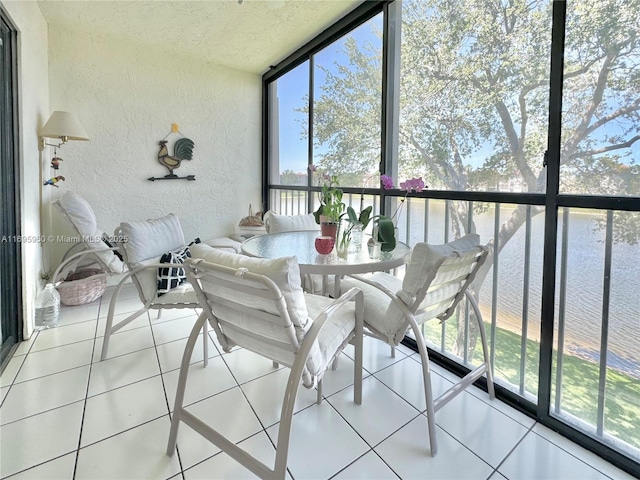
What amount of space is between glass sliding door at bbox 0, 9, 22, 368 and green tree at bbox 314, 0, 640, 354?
97.0 inches

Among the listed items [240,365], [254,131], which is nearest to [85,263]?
[240,365]

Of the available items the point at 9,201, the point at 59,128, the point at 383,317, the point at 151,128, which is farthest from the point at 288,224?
the point at 151,128

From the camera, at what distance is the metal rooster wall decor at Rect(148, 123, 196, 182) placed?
3.71m

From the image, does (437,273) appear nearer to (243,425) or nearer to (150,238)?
(243,425)

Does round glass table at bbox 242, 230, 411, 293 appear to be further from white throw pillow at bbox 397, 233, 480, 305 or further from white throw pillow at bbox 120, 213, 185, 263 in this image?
white throw pillow at bbox 120, 213, 185, 263

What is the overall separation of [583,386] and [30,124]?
12.7ft

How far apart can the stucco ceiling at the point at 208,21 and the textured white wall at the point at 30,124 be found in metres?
0.37

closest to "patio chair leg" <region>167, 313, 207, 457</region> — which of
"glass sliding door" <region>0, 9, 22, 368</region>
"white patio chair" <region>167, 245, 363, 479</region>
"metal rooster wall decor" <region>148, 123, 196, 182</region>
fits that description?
"white patio chair" <region>167, 245, 363, 479</region>

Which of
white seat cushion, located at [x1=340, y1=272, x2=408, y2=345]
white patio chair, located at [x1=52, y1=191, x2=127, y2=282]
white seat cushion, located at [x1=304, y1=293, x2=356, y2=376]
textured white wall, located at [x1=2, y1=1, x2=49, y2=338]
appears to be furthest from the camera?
white patio chair, located at [x1=52, y1=191, x2=127, y2=282]

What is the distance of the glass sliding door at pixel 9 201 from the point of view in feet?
6.64

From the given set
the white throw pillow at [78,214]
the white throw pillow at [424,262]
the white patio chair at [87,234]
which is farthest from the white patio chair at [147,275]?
the white throw pillow at [424,262]

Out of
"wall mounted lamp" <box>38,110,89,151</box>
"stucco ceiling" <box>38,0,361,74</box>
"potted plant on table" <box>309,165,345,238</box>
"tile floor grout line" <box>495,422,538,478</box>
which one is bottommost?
"tile floor grout line" <box>495,422,538,478</box>

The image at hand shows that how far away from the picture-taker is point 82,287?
9.65 feet

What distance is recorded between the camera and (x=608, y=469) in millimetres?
1340
